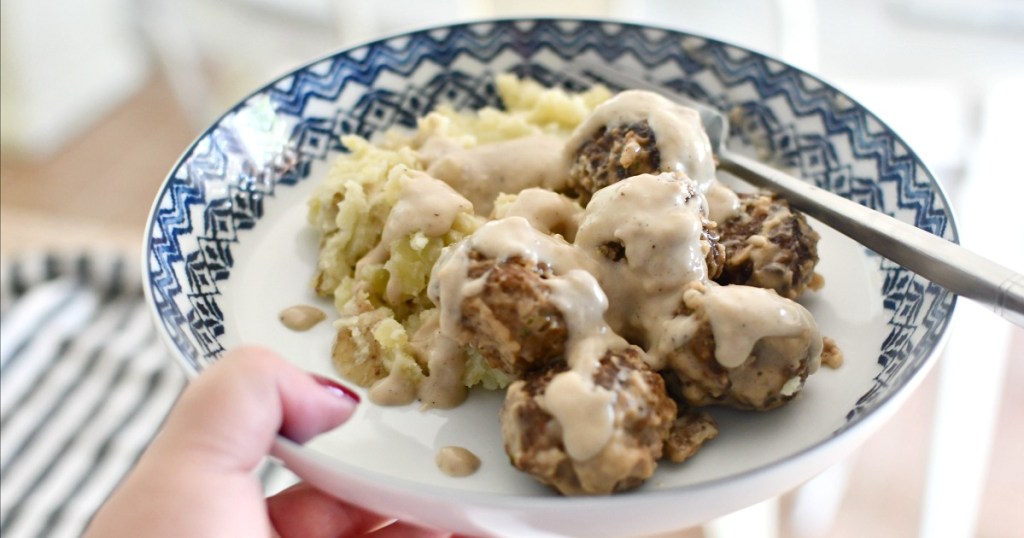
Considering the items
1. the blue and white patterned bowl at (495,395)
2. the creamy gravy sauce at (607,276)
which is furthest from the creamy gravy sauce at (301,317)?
the creamy gravy sauce at (607,276)

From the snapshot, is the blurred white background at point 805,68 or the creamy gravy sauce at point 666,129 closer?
the creamy gravy sauce at point 666,129

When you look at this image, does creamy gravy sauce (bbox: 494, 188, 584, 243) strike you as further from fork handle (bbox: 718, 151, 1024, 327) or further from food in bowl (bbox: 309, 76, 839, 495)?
fork handle (bbox: 718, 151, 1024, 327)

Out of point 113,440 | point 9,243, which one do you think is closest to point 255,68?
Result: point 9,243

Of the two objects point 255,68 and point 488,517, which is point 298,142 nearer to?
point 488,517

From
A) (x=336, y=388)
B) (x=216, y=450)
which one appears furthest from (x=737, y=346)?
(x=216, y=450)

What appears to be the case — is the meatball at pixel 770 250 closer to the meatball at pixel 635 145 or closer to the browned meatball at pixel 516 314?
the meatball at pixel 635 145

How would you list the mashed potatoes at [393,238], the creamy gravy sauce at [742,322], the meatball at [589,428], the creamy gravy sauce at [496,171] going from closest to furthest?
the meatball at [589,428]
the creamy gravy sauce at [742,322]
the mashed potatoes at [393,238]
the creamy gravy sauce at [496,171]
